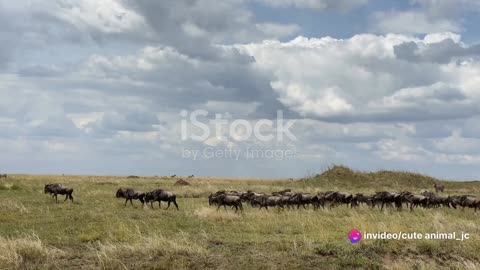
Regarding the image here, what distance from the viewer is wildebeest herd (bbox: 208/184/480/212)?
27672mm

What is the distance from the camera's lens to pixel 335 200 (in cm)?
2981

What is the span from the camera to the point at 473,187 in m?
54.4

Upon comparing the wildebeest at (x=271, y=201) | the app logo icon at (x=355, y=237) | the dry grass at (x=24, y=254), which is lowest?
the dry grass at (x=24, y=254)

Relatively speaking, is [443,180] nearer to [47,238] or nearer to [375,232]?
[375,232]

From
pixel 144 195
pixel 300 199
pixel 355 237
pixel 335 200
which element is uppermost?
pixel 144 195

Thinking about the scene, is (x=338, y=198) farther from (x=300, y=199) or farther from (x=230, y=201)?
(x=230, y=201)

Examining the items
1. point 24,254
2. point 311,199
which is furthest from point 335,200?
point 24,254

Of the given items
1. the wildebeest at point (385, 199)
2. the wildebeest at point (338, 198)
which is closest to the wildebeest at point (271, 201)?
the wildebeest at point (338, 198)

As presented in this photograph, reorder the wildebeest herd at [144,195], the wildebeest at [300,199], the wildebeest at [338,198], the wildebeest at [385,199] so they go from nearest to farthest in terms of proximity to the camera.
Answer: the wildebeest at [300,199]
the wildebeest herd at [144,195]
the wildebeest at [385,199]
the wildebeest at [338,198]

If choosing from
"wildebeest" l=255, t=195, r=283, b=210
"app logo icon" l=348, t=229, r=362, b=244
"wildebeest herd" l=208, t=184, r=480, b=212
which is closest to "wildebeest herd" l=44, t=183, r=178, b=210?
"wildebeest herd" l=208, t=184, r=480, b=212

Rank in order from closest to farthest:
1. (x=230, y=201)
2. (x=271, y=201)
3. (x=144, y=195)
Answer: (x=230, y=201) < (x=271, y=201) < (x=144, y=195)

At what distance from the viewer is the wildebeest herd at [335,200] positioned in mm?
27672

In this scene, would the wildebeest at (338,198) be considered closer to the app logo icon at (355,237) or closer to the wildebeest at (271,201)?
the wildebeest at (271,201)

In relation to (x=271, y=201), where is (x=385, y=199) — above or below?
above
